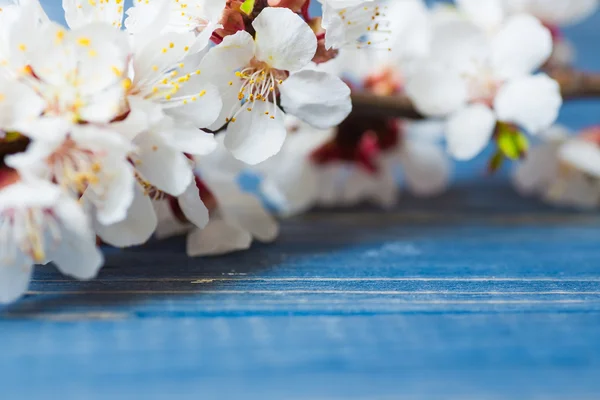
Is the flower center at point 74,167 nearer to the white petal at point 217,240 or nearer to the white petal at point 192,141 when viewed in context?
the white petal at point 192,141

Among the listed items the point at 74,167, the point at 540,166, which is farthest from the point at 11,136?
the point at 540,166

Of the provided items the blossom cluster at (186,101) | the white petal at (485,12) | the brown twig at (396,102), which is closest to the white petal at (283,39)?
the blossom cluster at (186,101)

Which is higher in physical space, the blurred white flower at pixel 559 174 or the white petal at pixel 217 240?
the blurred white flower at pixel 559 174

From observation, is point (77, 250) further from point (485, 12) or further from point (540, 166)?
point (540, 166)

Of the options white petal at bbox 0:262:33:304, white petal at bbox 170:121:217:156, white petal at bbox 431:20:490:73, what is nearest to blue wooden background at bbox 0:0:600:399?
white petal at bbox 0:262:33:304

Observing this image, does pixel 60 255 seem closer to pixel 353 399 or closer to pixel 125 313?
pixel 125 313

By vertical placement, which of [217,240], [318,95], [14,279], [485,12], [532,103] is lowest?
[14,279]

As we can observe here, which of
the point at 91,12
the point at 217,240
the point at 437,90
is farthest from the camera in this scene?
the point at 437,90
